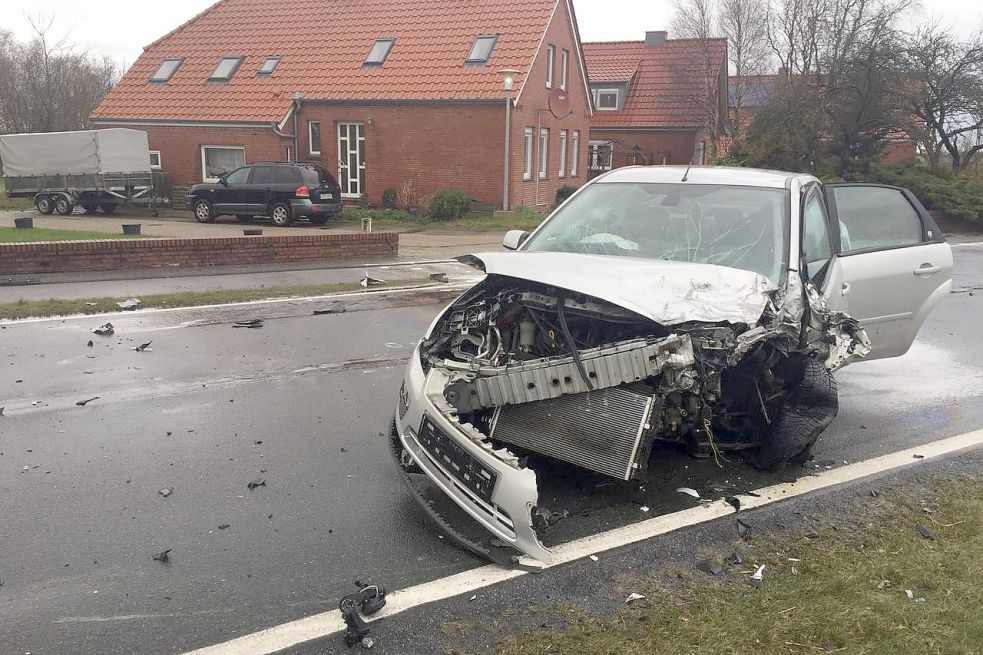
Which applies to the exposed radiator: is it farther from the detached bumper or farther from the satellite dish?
the satellite dish

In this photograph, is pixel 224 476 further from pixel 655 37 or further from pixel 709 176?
pixel 655 37

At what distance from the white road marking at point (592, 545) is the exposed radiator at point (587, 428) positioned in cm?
36

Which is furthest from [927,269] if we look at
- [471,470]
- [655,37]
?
[655,37]

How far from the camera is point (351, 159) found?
26.9 m

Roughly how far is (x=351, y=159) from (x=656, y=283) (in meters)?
23.7

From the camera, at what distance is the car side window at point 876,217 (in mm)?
6805

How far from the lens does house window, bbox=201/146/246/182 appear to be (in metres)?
27.4

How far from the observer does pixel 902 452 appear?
5508 millimetres

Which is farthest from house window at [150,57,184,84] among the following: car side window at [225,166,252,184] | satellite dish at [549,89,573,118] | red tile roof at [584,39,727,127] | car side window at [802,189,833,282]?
car side window at [802,189,833,282]

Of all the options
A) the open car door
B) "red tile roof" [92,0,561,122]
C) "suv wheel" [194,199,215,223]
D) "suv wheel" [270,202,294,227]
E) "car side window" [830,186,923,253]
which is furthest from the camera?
"red tile roof" [92,0,561,122]

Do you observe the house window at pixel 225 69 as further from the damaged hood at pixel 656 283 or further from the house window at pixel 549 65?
the damaged hood at pixel 656 283

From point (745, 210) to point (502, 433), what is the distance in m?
2.61

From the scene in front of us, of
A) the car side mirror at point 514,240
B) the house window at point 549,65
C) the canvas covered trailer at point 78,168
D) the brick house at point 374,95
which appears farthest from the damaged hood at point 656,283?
the house window at point 549,65

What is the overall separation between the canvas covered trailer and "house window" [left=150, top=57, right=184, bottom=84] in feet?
18.1
